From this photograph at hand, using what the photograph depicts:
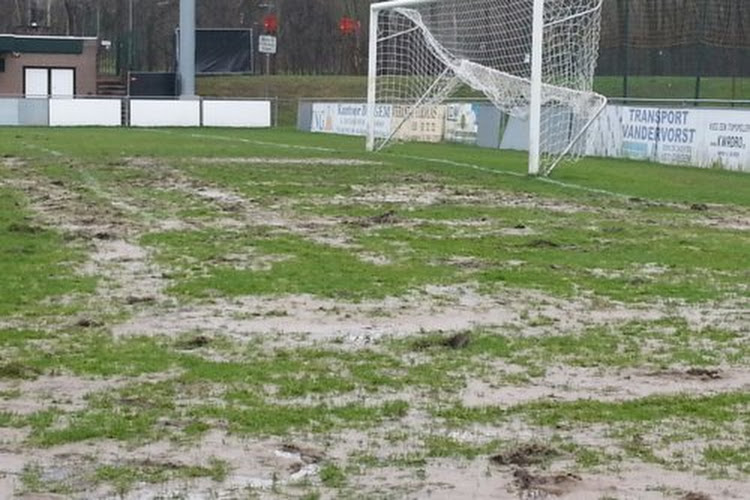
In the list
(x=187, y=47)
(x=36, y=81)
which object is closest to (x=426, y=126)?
(x=187, y=47)

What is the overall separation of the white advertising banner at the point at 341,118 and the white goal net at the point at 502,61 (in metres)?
6.76

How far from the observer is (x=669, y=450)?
6.61 meters

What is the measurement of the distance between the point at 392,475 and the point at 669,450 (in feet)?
4.53

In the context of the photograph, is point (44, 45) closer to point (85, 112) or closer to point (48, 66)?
point (48, 66)

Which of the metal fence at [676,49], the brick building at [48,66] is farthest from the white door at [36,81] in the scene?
the metal fence at [676,49]

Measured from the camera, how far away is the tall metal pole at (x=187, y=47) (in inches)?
2347

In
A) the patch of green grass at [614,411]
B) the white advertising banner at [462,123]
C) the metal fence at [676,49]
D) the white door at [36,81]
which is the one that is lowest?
the patch of green grass at [614,411]

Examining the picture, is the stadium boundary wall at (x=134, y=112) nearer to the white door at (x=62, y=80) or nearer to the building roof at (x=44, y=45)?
the building roof at (x=44, y=45)

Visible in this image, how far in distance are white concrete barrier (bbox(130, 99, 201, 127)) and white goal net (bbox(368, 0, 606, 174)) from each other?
58.9 feet

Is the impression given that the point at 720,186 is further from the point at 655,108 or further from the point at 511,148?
the point at 511,148

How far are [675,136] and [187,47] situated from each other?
33037 millimetres

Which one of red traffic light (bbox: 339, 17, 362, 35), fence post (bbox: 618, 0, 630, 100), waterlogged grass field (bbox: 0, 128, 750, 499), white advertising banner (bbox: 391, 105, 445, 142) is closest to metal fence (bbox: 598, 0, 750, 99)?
fence post (bbox: 618, 0, 630, 100)

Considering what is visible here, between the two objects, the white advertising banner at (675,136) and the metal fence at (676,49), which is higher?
the metal fence at (676,49)

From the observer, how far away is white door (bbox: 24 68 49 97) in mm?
66438
